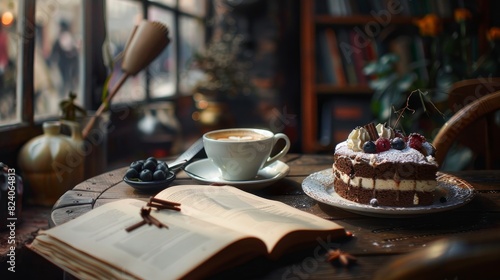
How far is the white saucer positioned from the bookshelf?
5.78 feet

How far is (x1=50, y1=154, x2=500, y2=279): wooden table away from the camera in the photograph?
2.15 ft

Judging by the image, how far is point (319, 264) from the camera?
0.67 m

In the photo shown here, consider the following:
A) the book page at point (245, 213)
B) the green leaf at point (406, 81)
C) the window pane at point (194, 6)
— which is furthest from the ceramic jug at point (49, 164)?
the window pane at point (194, 6)

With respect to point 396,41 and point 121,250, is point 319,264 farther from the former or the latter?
point 396,41

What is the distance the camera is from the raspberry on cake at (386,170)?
0.90 meters

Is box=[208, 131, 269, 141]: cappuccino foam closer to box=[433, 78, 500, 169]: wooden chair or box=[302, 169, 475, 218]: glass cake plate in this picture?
box=[302, 169, 475, 218]: glass cake plate

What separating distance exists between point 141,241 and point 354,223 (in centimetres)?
36

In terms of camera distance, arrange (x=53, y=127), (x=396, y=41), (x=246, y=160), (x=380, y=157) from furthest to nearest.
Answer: (x=396, y=41) < (x=53, y=127) < (x=246, y=160) < (x=380, y=157)

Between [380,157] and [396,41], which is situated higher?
[396,41]

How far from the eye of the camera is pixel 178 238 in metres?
0.67

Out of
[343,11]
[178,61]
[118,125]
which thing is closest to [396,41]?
[343,11]

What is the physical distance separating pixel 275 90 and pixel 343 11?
2.75 feet

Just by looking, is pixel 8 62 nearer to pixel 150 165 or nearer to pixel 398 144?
pixel 150 165

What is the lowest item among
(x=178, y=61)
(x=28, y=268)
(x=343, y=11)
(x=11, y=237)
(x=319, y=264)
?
(x=28, y=268)
